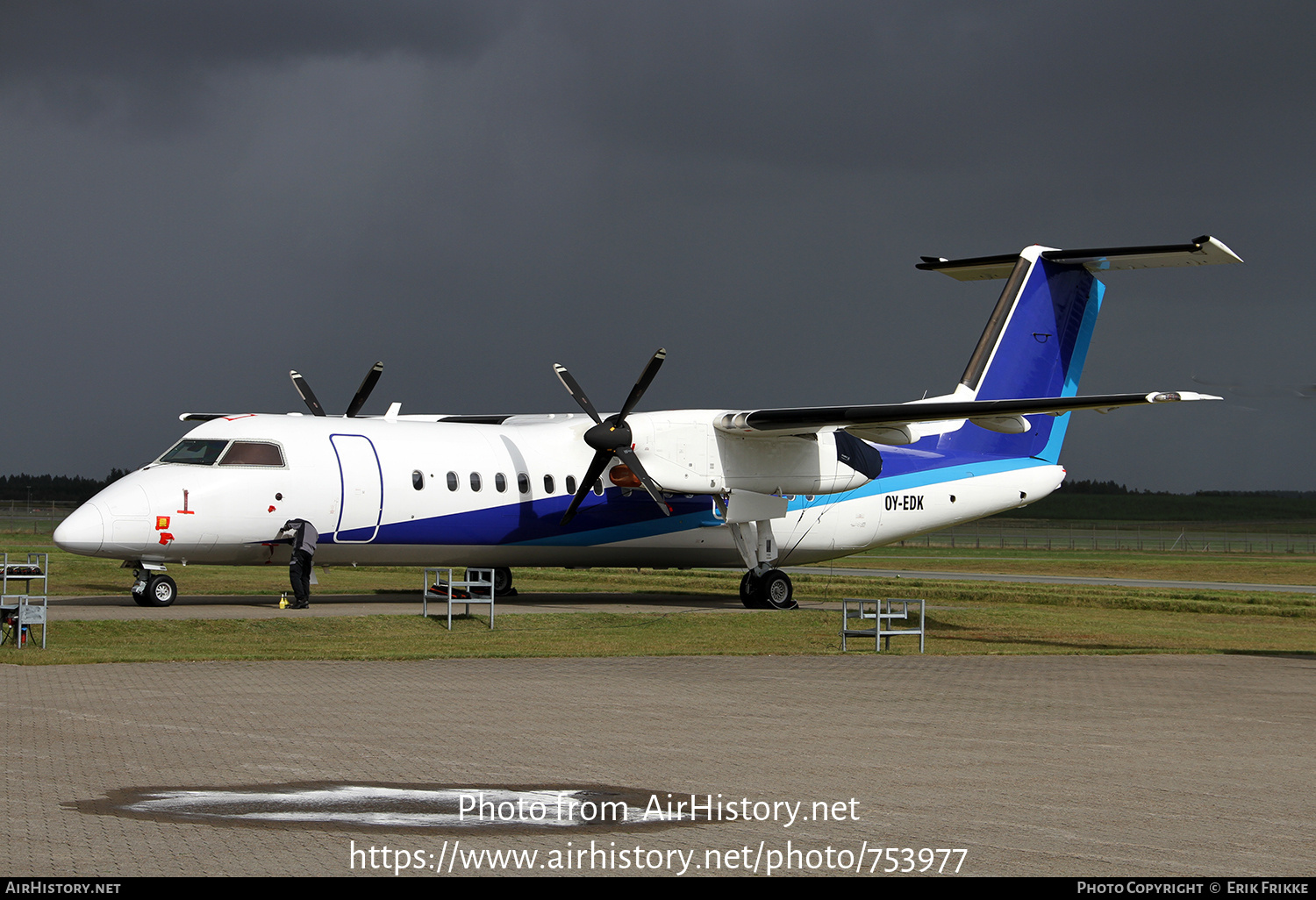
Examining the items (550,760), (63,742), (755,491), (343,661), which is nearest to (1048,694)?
(550,760)

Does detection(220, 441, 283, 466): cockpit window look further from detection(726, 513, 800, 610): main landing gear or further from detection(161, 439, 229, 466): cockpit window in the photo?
detection(726, 513, 800, 610): main landing gear

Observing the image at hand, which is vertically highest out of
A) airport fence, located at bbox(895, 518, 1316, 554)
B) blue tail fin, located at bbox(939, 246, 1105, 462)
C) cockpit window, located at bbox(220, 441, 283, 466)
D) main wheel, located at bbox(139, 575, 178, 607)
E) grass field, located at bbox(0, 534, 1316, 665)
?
blue tail fin, located at bbox(939, 246, 1105, 462)

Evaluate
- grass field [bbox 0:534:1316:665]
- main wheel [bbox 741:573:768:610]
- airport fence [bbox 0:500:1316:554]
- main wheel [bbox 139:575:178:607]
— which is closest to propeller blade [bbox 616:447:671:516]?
grass field [bbox 0:534:1316:665]

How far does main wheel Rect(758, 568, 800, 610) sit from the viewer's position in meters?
28.0

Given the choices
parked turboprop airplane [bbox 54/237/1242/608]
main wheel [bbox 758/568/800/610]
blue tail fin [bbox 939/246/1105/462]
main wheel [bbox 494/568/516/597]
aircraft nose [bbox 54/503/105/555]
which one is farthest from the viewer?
blue tail fin [bbox 939/246/1105/462]

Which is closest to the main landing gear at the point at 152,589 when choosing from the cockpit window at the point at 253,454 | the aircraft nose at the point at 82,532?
the aircraft nose at the point at 82,532

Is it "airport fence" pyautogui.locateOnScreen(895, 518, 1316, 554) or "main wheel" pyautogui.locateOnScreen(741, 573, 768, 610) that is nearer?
"main wheel" pyautogui.locateOnScreen(741, 573, 768, 610)

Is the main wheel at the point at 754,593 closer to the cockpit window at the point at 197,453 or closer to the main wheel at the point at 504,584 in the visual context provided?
the main wheel at the point at 504,584

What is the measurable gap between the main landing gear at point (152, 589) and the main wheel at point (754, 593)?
1143 centimetres

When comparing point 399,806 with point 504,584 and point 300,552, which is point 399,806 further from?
point 504,584

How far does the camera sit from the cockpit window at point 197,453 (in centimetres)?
2314

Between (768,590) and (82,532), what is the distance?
13413mm

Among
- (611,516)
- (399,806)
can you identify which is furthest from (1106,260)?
(399,806)

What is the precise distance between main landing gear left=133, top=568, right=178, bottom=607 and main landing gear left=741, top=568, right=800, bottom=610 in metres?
11.4
